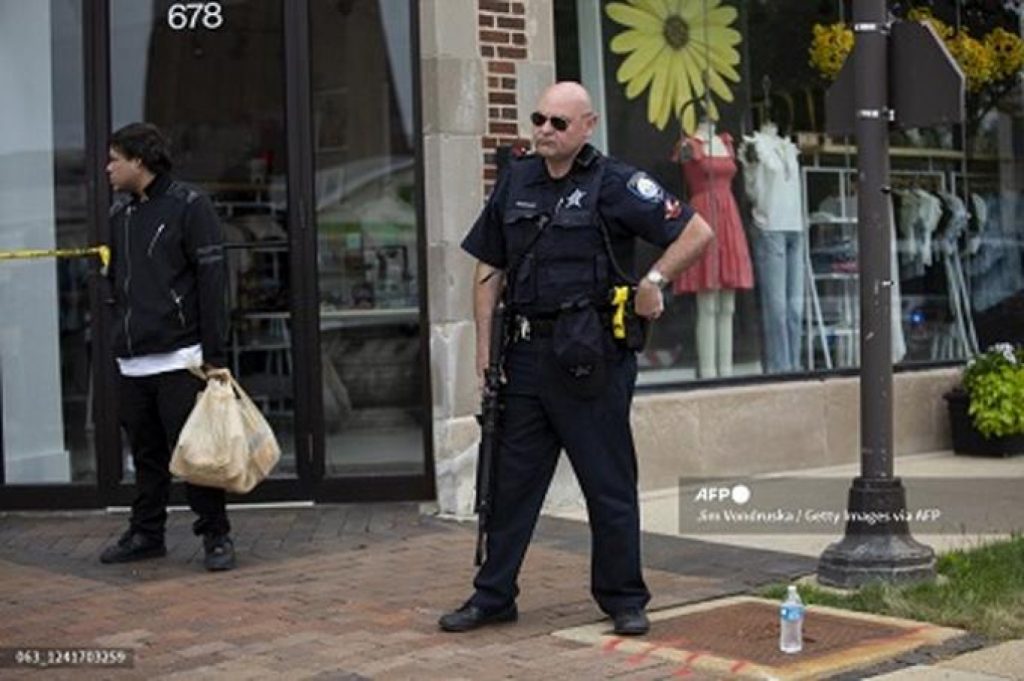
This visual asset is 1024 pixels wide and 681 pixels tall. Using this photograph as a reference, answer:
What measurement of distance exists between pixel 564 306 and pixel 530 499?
2.47ft

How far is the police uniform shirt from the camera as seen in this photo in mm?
5727

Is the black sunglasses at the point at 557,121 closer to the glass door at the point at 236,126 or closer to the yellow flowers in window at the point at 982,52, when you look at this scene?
the glass door at the point at 236,126

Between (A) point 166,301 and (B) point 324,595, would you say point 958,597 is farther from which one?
(A) point 166,301

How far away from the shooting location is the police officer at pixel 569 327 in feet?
18.8

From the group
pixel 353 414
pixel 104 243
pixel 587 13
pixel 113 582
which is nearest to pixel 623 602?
pixel 113 582

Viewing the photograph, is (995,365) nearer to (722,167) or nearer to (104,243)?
(722,167)

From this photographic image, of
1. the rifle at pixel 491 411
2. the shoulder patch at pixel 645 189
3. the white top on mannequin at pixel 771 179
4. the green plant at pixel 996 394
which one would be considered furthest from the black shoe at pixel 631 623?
the green plant at pixel 996 394

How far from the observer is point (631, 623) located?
578 centimetres

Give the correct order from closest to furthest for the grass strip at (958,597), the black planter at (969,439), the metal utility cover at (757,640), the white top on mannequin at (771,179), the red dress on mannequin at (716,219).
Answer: the metal utility cover at (757,640)
the grass strip at (958,597)
the red dress on mannequin at (716,219)
the white top on mannequin at (771,179)
the black planter at (969,439)

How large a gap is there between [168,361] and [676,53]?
4297 millimetres

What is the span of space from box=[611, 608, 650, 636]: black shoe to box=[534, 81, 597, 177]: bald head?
1.71 metres

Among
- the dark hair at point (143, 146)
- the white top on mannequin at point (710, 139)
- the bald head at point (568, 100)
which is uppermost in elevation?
the white top on mannequin at point (710, 139)

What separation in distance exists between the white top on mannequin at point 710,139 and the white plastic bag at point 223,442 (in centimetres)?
408

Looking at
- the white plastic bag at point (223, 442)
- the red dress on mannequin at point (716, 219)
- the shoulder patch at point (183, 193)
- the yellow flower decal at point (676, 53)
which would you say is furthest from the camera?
the red dress on mannequin at point (716, 219)
